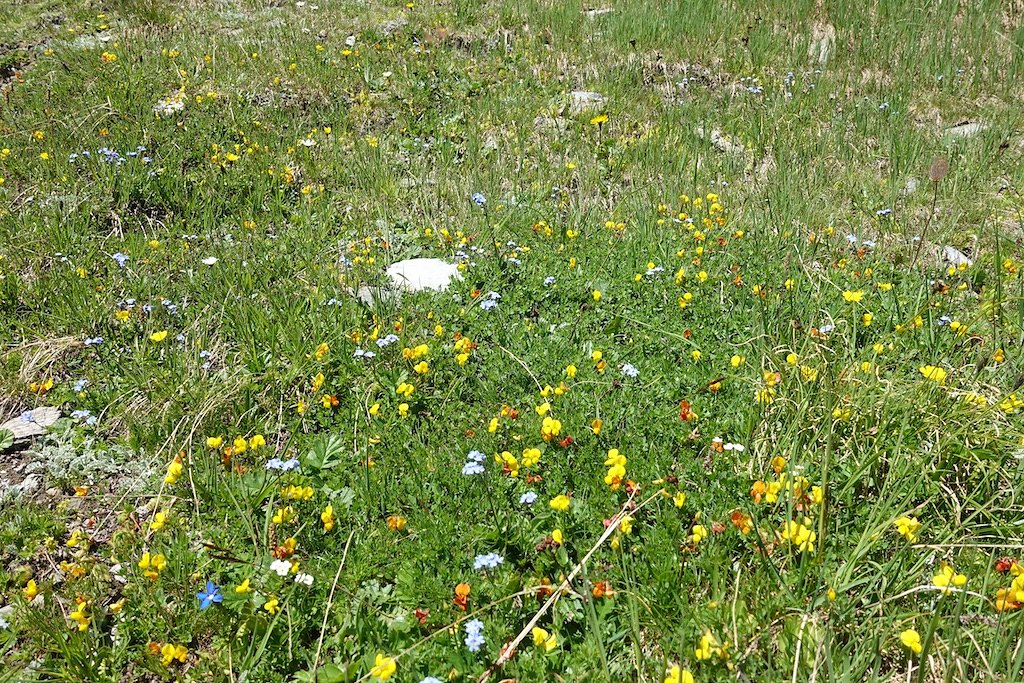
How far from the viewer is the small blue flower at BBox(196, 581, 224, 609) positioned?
237 cm

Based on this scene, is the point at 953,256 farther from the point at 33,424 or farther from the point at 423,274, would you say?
the point at 33,424

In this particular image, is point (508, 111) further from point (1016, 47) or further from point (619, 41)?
point (1016, 47)

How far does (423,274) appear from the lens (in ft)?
14.6

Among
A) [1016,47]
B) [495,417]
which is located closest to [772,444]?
[495,417]

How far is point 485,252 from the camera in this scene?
4.54 m

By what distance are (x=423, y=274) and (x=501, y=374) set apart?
124 centimetres

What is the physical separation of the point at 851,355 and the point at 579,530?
61.4 inches

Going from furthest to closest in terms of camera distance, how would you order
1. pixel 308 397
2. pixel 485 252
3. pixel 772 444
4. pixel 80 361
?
pixel 485 252
pixel 80 361
pixel 308 397
pixel 772 444

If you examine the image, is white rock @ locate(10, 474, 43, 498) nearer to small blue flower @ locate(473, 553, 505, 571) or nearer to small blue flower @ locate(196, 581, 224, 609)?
small blue flower @ locate(196, 581, 224, 609)

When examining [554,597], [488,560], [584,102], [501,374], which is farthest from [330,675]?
[584,102]

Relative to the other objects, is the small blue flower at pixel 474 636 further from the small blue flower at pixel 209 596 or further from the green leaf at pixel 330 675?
the small blue flower at pixel 209 596

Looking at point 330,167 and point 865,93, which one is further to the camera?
point 865,93

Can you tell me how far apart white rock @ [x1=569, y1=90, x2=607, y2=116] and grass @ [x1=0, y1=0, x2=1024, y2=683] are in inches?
7.0

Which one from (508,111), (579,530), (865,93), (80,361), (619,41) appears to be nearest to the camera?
(579,530)
